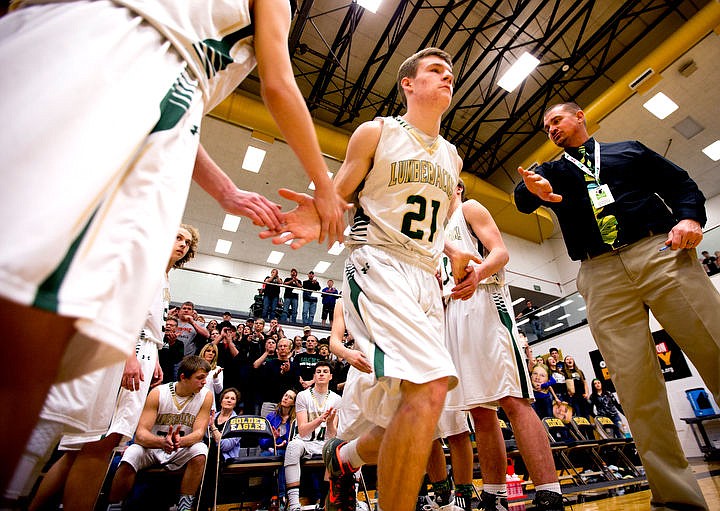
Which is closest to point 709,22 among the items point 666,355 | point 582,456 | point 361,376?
point 666,355

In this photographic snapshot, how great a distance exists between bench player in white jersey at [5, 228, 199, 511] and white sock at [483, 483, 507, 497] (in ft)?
6.85

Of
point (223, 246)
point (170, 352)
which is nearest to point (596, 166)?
point (170, 352)

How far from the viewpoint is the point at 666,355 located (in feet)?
28.8

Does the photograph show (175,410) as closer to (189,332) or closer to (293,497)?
(293,497)

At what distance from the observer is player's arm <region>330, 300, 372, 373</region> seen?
209 centimetres

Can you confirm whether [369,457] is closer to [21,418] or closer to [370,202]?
[370,202]

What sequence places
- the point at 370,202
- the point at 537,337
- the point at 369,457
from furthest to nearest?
the point at 537,337 → the point at 369,457 → the point at 370,202

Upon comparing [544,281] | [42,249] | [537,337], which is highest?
[544,281]

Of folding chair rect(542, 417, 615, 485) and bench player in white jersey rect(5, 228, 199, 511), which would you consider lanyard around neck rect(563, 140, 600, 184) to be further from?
folding chair rect(542, 417, 615, 485)

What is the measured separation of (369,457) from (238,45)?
2.01 metres

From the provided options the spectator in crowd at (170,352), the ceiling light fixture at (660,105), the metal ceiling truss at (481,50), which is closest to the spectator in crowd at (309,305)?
the metal ceiling truss at (481,50)

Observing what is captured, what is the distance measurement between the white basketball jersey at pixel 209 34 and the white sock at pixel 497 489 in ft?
8.05

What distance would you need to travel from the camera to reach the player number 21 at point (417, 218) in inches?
75.3

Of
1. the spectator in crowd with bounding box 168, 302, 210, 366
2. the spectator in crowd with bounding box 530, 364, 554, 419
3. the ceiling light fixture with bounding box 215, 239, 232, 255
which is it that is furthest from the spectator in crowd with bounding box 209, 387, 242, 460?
the ceiling light fixture with bounding box 215, 239, 232, 255
